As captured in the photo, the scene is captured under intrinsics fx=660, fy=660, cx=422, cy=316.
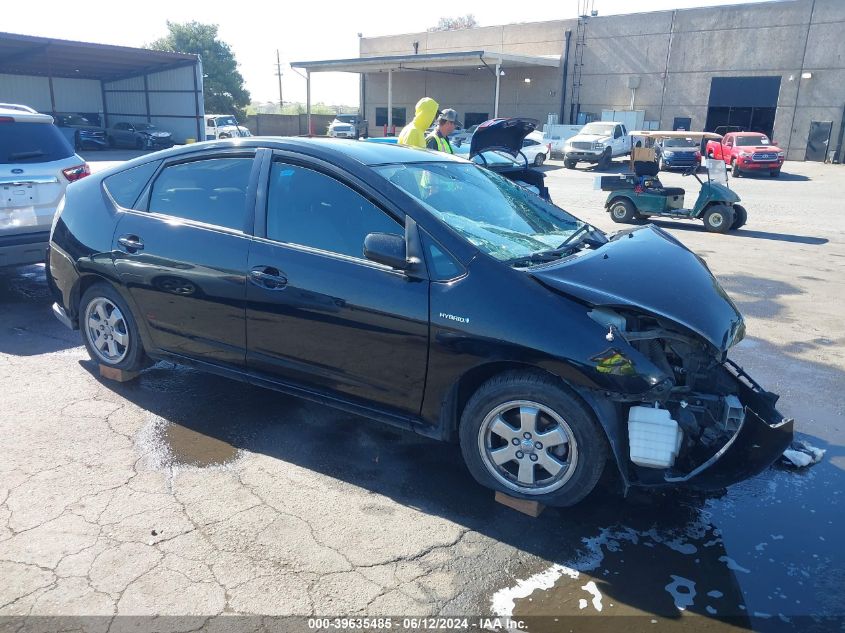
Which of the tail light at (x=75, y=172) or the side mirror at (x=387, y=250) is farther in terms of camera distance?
the tail light at (x=75, y=172)

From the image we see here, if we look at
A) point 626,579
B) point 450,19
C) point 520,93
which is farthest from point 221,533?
point 450,19

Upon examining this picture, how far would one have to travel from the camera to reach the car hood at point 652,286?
10.3ft

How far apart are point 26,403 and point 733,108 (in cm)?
3683

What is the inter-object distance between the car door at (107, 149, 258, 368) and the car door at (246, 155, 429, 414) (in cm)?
14

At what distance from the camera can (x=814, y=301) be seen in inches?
293

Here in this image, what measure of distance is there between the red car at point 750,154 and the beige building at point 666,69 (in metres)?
8.70

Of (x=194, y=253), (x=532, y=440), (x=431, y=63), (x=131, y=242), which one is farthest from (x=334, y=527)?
(x=431, y=63)

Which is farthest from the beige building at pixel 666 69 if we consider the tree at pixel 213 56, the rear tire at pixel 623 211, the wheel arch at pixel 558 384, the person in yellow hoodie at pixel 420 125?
the wheel arch at pixel 558 384

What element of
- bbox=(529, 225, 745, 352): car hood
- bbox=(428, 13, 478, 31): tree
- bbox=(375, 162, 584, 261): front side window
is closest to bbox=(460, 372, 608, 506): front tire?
bbox=(529, 225, 745, 352): car hood

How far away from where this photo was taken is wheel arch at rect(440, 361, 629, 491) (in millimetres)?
3031

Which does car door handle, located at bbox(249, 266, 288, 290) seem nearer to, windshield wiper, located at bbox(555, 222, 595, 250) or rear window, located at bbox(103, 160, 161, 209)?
rear window, located at bbox(103, 160, 161, 209)

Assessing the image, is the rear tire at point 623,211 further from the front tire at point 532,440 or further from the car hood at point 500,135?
the front tire at point 532,440

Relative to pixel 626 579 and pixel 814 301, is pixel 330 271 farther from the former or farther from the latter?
pixel 814 301

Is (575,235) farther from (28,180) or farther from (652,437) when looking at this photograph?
(28,180)
